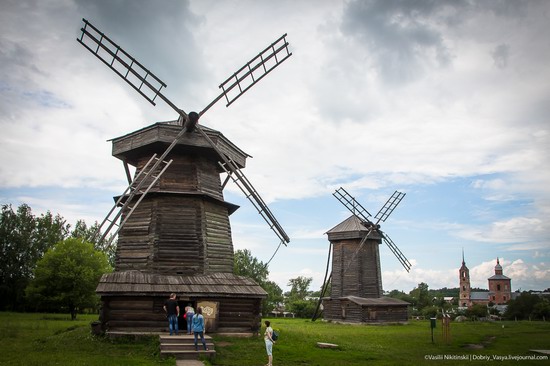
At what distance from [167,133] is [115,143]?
328cm

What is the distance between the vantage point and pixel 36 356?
1351 cm

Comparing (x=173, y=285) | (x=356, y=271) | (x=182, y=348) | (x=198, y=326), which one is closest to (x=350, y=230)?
(x=356, y=271)

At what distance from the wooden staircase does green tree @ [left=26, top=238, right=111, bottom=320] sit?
24087mm

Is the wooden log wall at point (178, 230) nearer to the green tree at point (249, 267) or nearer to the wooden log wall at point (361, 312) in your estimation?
the wooden log wall at point (361, 312)

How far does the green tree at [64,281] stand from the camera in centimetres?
3744

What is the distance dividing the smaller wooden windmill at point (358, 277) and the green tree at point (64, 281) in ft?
71.9

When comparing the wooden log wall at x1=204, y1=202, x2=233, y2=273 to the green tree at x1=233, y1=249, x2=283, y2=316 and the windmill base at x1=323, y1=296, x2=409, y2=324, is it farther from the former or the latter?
the green tree at x1=233, y1=249, x2=283, y2=316

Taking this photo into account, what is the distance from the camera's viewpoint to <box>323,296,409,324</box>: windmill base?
3969 cm

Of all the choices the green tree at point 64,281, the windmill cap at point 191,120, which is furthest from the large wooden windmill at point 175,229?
the green tree at point 64,281

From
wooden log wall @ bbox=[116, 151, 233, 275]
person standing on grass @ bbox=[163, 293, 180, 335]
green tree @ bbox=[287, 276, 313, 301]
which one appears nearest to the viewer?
person standing on grass @ bbox=[163, 293, 180, 335]

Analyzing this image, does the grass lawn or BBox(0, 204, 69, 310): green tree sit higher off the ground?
BBox(0, 204, 69, 310): green tree

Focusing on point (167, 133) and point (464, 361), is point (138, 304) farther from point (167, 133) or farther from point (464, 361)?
point (464, 361)

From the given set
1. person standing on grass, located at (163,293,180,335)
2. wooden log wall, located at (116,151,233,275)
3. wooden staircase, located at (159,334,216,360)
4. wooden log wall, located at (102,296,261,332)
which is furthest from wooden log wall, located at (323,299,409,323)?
wooden staircase, located at (159,334,216,360)

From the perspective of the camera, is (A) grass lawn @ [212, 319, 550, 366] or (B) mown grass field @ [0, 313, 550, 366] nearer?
(B) mown grass field @ [0, 313, 550, 366]
